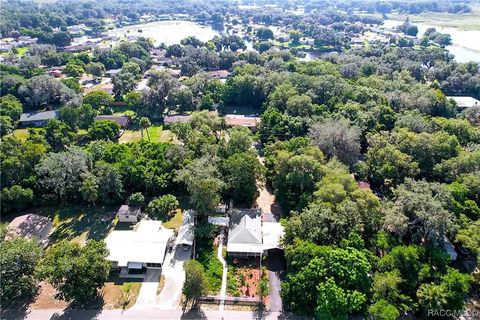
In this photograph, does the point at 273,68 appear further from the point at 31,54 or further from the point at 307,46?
the point at 31,54

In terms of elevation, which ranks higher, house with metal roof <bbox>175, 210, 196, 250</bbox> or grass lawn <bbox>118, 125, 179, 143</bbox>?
house with metal roof <bbox>175, 210, 196, 250</bbox>

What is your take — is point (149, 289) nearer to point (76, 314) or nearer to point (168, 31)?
point (76, 314)

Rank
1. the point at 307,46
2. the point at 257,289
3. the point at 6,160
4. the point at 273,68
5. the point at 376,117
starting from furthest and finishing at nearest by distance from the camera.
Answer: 1. the point at 307,46
2. the point at 273,68
3. the point at 376,117
4. the point at 6,160
5. the point at 257,289

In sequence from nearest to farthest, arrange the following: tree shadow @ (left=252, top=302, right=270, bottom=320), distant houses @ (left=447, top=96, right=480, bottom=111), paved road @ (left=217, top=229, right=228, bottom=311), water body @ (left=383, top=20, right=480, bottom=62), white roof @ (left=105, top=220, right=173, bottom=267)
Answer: tree shadow @ (left=252, top=302, right=270, bottom=320), paved road @ (left=217, top=229, right=228, bottom=311), white roof @ (left=105, top=220, right=173, bottom=267), distant houses @ (left=447, top=96, right=480, bottom=111), water body @ (left=383, top=20, right=480, bottom=62)

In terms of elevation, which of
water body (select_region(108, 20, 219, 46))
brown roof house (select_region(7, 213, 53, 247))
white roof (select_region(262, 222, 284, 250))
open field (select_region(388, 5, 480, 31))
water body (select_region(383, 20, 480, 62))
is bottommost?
water body (select_region(383, 20, 480, 62))

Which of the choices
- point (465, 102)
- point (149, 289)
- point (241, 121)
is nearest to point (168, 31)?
point (241, 121)

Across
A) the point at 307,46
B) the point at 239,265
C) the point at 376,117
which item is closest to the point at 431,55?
the point at 307,46

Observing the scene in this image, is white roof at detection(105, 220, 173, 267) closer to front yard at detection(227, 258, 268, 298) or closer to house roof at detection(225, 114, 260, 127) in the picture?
front yard at detection(227, 258, 268, 298)

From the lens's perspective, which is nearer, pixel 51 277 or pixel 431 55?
pixel 51 277

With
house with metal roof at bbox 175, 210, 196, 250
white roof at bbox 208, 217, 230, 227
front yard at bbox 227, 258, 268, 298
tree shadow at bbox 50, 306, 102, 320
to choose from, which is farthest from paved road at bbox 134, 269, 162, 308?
white roof at bbox 208, 217, 230, 227
